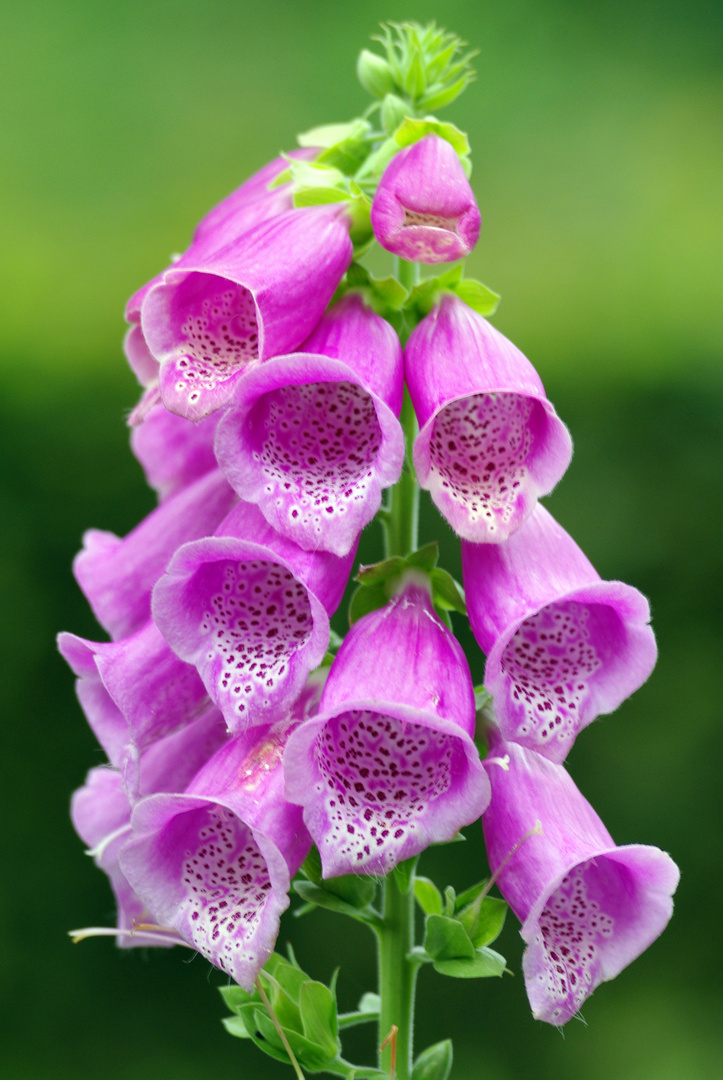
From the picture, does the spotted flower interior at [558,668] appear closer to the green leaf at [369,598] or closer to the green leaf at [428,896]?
the green leaf at [369,598]

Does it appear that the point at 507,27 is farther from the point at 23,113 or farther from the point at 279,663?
the point at 279,663

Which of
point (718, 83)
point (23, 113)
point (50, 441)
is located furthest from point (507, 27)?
point (50, 441)

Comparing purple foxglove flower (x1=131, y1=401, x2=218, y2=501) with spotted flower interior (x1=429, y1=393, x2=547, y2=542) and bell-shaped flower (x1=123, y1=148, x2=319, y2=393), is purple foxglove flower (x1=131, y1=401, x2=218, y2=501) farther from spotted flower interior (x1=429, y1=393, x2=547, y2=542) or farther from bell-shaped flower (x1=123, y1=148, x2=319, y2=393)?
spotted flower interior (x1=429, y1=393, x2=547, y2=542)

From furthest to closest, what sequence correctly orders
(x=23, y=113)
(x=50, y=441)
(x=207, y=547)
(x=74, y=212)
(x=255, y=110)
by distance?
1. (x=255, y=110)
2. (x=23, y=113)
3. (x=74, y=212)
4. (x=50, y=441)
5. (x=207, y=547)

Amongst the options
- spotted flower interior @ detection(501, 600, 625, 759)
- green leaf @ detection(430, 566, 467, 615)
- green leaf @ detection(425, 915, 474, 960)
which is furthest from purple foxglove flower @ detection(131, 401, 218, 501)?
green leaf @ detection(425, 915, 474, 960)

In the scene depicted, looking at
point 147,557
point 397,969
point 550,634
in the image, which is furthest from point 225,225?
point 397,969

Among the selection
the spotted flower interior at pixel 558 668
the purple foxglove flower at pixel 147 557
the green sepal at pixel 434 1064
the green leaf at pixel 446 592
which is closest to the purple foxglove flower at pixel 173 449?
the purple foxglove flower at pixel 147 557

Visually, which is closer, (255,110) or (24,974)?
(24,974)
